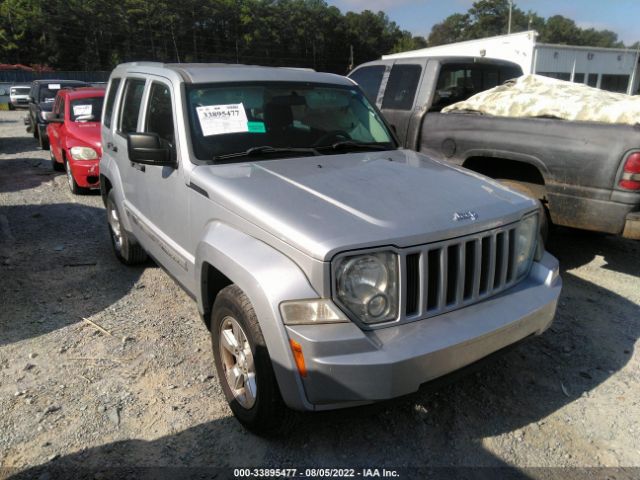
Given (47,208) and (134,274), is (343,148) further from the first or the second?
(47,208)

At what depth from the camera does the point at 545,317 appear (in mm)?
2777

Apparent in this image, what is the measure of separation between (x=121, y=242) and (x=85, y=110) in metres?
4.73

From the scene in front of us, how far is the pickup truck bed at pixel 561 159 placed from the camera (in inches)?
158

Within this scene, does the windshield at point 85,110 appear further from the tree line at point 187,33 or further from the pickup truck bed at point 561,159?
the tree line at point 187,33

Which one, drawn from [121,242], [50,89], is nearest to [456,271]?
[121,242]

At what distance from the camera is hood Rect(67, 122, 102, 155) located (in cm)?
786

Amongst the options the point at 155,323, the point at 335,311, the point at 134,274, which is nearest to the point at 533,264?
the point at 335,311

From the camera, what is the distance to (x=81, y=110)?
28.6ft

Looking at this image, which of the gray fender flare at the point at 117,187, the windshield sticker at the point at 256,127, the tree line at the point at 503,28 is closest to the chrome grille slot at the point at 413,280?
the windshield sticker at the point at 256,127

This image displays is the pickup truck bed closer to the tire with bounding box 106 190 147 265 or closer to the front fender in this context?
the front fender

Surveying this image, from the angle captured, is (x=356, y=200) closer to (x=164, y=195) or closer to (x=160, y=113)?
(x=164, y=195)

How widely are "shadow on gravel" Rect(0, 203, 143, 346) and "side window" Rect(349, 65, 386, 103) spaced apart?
3.57 metres

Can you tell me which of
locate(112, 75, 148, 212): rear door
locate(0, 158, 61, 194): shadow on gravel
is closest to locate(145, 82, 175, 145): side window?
locate(112, 75, 148, 212): rear door

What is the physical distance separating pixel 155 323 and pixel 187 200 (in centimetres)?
130
